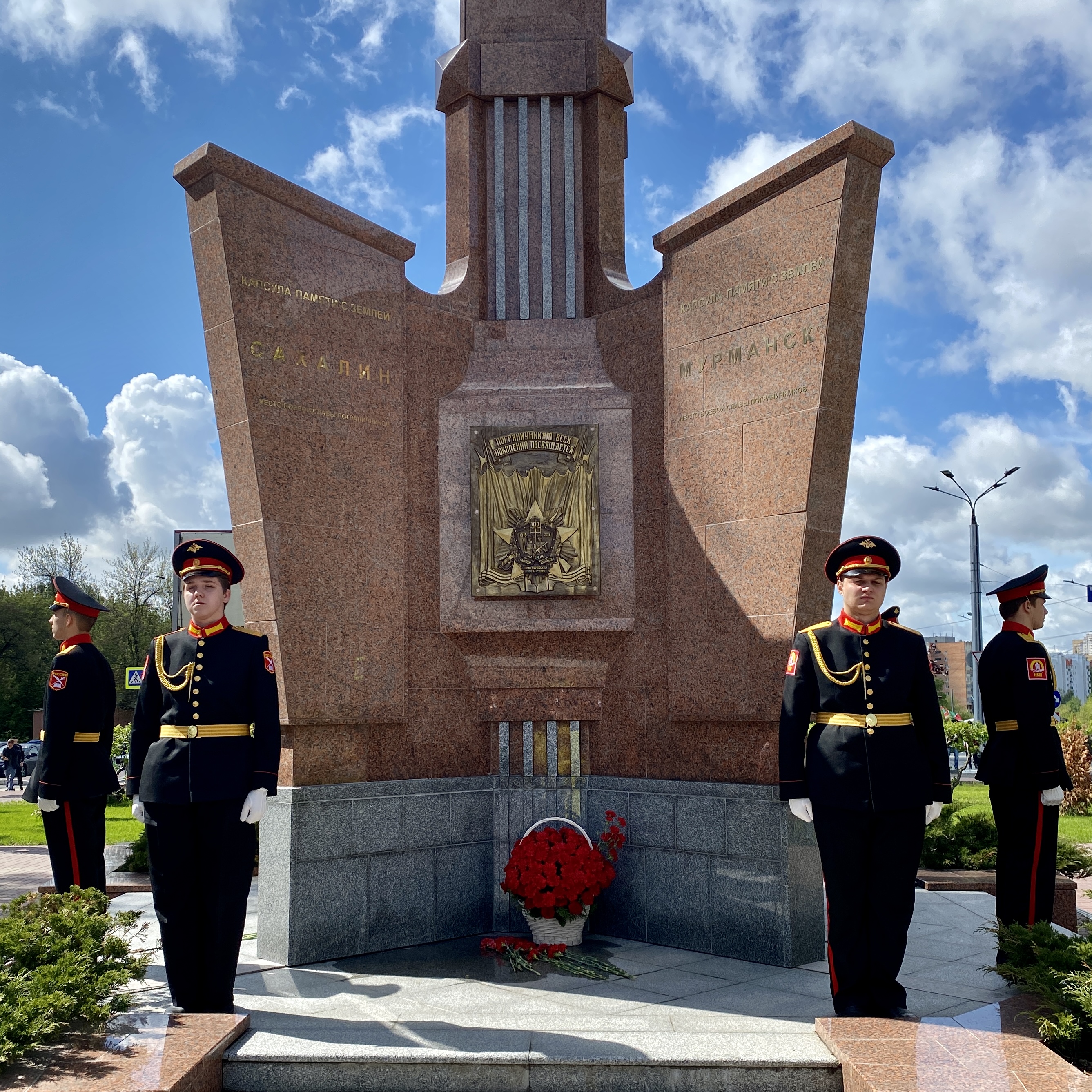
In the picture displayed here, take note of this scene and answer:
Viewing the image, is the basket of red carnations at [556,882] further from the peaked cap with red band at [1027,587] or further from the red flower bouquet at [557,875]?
the peaked cap with red band at [1027,587]

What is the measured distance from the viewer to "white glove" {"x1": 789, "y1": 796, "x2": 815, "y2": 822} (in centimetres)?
536

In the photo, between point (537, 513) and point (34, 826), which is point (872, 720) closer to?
point (537, 513)

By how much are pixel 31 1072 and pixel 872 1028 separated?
3538mm

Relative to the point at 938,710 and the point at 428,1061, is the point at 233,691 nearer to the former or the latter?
the point at 428,1061

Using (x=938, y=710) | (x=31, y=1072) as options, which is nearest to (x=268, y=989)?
(x=31, y=1072)

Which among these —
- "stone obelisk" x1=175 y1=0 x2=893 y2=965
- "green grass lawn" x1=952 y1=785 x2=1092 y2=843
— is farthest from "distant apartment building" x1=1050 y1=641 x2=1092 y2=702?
"stone obelisk" x1=175 y1=0 x2=893 y2=965

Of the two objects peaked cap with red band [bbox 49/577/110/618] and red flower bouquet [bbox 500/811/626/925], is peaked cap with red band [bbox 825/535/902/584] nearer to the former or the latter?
red flower bouquet [bbox 500/811/626/925]

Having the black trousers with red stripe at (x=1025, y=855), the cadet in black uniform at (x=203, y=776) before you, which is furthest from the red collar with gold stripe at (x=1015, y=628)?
the cadet in black uniform at (x=203, y=776)

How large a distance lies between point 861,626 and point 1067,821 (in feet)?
49.3

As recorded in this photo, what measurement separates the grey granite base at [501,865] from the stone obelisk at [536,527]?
0.07 ft

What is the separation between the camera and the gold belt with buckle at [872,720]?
530 centimetres

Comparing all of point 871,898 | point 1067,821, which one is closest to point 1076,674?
point 1067,821

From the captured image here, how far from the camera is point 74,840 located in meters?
6.79

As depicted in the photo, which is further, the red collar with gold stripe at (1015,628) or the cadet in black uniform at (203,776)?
the red collar with gold stripe at (1015,628)
